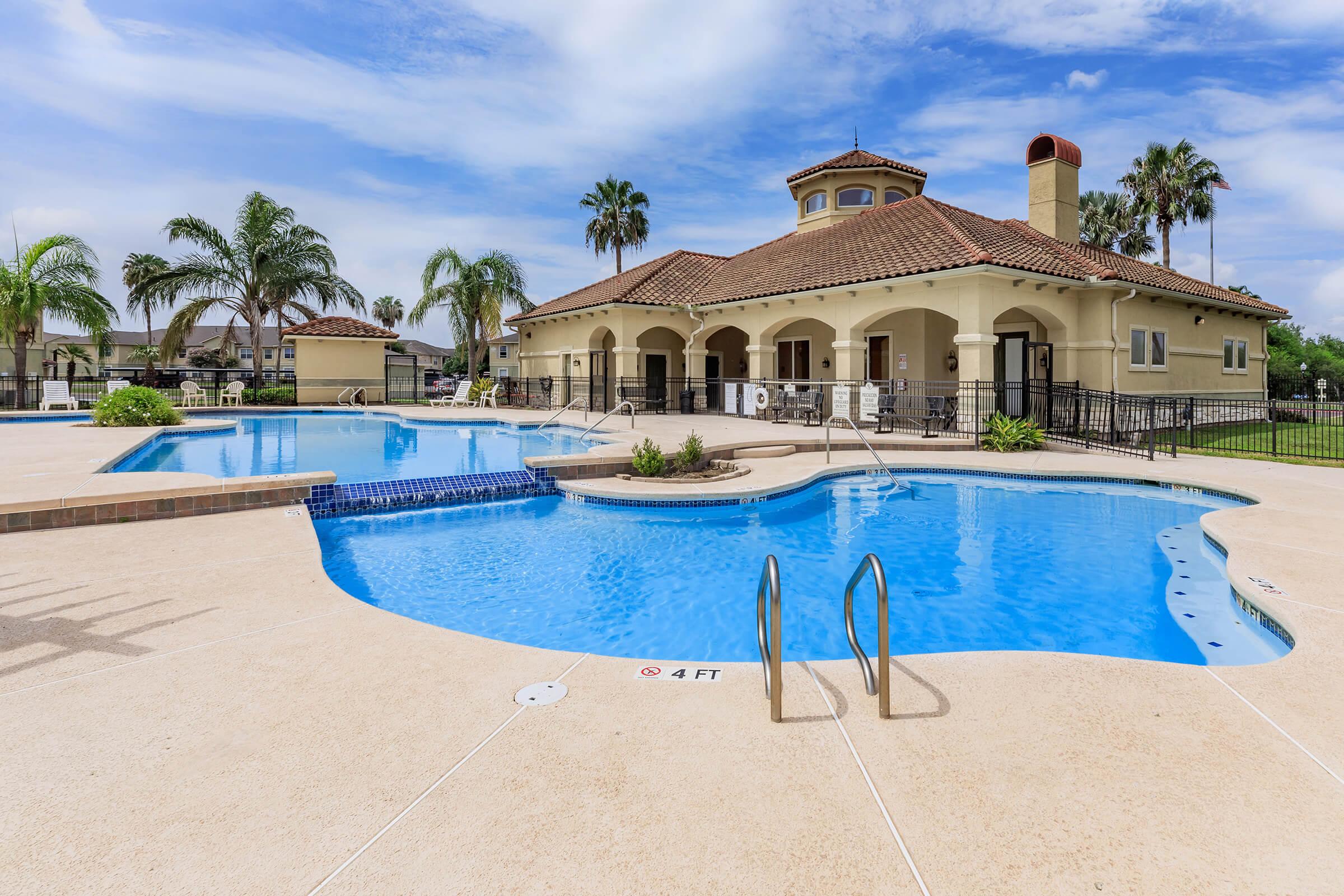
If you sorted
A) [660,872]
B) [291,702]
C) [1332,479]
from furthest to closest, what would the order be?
[1332,479]
[291,702]
[660,872]

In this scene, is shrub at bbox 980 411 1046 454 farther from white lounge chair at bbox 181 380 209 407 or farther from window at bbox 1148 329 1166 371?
white lounge chair at bbox 181 380 209 407

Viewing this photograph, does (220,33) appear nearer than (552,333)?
Yes

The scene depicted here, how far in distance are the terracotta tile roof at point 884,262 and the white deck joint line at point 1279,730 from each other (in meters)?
12.8

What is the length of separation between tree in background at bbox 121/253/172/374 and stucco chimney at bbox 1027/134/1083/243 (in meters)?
32.6

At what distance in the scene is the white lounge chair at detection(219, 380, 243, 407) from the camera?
85.9 ft

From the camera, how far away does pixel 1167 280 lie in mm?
19922

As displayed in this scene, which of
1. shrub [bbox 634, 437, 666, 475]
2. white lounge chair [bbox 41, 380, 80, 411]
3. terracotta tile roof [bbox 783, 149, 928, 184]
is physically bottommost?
shrub [bbox 634, 437, 666, 475]

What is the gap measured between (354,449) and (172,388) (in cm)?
2619

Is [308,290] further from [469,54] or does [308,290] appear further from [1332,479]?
[1332,479]

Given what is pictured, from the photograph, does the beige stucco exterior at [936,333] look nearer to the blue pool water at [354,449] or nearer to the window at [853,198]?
the window at [853,198]

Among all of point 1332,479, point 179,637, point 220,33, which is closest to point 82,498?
point 179,637

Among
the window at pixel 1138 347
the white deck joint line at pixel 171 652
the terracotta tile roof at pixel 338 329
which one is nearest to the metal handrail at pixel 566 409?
the terracotta tile roof at pixel 338 329

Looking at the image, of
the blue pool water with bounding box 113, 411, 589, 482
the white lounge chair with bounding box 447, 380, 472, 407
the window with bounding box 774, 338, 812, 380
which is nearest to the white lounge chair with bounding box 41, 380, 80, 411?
the blue pool water with bounding box 113, 411, 589, 482

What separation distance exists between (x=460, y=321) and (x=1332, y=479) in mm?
30457
